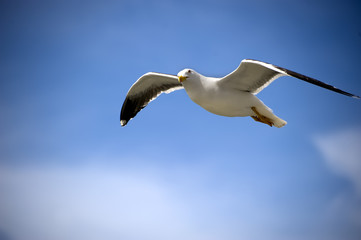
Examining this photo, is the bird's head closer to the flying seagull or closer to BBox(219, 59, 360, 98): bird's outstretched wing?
the flying seagull

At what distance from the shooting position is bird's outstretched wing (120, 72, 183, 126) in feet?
31.4

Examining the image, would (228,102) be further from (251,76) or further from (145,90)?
(145,90)

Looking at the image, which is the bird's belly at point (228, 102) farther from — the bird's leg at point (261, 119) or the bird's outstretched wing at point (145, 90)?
the bird's outstretched wing at point (145, 90)

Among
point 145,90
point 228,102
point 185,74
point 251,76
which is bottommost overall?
point 228,102

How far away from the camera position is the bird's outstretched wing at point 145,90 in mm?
9562

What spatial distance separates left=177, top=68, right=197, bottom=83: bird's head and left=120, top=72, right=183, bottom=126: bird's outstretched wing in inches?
73.3

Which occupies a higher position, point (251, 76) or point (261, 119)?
point (251, 76)

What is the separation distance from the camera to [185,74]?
737 cm

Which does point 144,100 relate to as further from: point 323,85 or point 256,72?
point 323,85

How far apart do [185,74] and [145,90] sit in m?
2.80

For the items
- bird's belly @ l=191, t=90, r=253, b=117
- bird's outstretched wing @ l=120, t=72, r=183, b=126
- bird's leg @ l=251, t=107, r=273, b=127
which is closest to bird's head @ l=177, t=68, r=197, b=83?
bird's belly @ l=191, t=90, r=253, b=117

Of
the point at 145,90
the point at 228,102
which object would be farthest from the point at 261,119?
the point at 145,90

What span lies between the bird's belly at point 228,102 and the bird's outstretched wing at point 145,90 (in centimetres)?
202

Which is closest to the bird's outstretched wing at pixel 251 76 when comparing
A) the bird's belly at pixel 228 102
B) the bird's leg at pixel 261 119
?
the bird's belly at pixel 228 102
